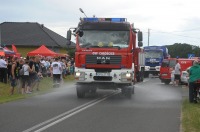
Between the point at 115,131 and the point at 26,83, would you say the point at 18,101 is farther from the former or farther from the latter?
the point at 115,131

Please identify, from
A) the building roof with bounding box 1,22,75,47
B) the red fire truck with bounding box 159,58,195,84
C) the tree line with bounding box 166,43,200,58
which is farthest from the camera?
the tree line with bounding box 166,43,200,58

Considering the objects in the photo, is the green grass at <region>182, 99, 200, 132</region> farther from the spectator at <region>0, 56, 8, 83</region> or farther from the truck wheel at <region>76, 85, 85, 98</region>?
the spectator at <region>0, 56, 8, 83</region>

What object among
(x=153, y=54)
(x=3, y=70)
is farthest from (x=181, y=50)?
(x=3, y=70)

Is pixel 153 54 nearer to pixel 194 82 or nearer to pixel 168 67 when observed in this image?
pixel 168 67

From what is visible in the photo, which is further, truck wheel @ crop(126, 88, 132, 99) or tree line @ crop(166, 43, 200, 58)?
tree line @ crop(166, 43, 200, 58)

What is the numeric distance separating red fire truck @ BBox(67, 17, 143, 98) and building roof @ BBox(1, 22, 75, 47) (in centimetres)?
5320

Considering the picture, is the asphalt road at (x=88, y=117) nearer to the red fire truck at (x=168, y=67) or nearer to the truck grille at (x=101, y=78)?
the truck grille at (x=101, y=78)

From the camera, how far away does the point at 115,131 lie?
33.4 feet

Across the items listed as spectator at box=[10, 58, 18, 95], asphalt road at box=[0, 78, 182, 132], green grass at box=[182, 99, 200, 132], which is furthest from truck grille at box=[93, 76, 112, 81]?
spectator at box=[10, 58, 18, 95]

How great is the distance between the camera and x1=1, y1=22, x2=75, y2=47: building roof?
71875 millimetres

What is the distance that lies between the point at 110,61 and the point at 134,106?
2790mm

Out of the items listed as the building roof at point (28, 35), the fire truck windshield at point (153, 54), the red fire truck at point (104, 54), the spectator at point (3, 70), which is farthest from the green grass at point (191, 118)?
the building roof at point (28, 35)

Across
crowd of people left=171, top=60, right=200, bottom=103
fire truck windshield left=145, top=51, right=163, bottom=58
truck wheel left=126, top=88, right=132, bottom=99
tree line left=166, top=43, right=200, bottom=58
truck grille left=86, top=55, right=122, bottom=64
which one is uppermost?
tree line left=166, top=43, right=200, bottom=58

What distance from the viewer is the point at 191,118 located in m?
12.5
